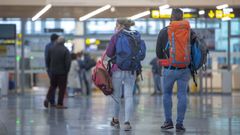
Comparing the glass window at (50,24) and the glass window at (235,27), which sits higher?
the glass window at (50,24)

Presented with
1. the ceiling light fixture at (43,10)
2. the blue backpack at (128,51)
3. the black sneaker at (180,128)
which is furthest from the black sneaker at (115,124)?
the ceiling light fixture at (43,10)

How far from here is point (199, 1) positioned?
58.7 ft

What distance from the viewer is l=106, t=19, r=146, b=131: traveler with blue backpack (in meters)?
10.2

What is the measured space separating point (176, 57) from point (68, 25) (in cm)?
1666

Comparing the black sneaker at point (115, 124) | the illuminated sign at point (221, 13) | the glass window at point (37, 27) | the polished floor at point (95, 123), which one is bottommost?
the polished floor at point (95, 123)

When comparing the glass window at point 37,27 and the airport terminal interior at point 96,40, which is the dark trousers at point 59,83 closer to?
the airport terminal interior at point 96,40

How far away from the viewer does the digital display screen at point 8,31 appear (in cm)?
2378

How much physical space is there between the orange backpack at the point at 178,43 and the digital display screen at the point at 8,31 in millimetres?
14628

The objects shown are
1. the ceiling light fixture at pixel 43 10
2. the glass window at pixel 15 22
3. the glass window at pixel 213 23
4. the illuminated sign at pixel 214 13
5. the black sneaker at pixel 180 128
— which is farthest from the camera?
the glass window at pixel 213 23

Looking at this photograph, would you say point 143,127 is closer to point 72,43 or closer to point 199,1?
point 199,1

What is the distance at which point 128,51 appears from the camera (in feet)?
33.6

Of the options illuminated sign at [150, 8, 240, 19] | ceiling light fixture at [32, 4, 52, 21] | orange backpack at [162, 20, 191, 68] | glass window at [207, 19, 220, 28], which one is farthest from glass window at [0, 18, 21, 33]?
orange backpack at [162, 20, 191, 68]

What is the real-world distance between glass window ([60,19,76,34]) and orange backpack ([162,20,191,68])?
16.4 metres

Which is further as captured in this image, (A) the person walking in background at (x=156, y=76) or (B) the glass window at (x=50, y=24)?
(B) the glass window at (x=50, y=24)
